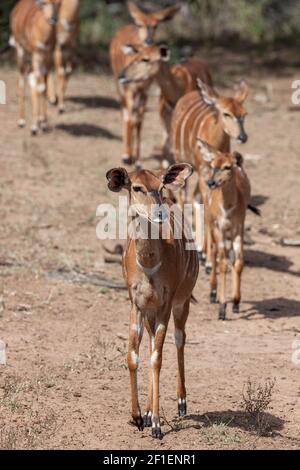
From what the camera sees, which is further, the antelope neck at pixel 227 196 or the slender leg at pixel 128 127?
the slender leg at pixel 128 127

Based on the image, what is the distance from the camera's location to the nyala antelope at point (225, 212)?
29.2 ft

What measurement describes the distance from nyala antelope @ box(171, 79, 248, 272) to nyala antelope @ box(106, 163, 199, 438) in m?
3.49

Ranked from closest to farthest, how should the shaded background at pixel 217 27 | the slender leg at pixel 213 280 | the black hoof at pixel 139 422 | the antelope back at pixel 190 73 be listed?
the black hoof at pixel 139 422 < the slender leg at pixel 213 280 < the antelope back at pixel 190 73 < the shaded background at pixel 217 27

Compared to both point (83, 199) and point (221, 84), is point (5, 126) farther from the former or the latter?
point (221, 84)

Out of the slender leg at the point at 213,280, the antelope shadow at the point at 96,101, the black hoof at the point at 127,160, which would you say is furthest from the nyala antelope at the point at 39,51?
the slender leg at the point at 213,280

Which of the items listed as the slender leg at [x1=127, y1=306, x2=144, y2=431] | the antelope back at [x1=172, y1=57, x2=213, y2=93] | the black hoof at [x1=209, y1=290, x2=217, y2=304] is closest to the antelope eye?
the slender leg at [x1=127, y1=306, x2=144, y2=431]

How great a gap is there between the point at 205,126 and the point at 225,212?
1.67 metres

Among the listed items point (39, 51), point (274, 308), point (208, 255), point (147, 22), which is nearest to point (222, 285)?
point (274, 308)

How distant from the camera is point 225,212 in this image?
8945mm

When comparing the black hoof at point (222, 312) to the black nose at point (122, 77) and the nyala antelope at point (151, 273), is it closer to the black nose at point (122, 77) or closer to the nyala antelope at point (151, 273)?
the nyala antelope at point (151, 273)

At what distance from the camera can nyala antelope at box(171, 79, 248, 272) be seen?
9.98 m

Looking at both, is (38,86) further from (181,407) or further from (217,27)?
(181,407)

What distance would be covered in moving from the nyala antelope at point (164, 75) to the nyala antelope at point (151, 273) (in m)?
5.51

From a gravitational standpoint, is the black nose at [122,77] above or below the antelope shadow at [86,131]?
above
